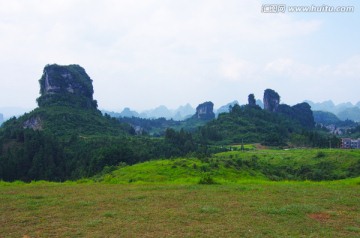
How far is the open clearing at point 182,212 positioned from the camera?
10047 mm

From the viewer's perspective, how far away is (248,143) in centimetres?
9638

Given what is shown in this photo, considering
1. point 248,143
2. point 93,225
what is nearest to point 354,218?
point 93,225

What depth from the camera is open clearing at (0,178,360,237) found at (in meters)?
10.0

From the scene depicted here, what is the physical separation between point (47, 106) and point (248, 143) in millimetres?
64819

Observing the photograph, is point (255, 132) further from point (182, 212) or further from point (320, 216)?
point (182, 212)

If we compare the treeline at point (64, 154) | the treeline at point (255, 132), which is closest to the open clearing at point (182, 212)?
the treeline at point (64, 154)

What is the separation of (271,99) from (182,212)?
152 metres

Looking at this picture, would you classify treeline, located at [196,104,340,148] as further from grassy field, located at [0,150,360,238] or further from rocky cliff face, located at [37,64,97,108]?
grassy field, located at [0,150,360,238]

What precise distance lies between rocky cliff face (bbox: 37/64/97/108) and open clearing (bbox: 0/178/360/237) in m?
98.9

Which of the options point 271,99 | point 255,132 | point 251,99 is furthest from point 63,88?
point 271,99

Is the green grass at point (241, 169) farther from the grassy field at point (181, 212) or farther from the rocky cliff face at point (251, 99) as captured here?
the rocky cliff face at point (251, 99)

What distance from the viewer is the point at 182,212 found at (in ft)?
40.5

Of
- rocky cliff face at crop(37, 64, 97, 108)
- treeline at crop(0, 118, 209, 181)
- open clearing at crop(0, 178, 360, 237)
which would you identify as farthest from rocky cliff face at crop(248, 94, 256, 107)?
open clearing at crop(0, 178, 360, 237)

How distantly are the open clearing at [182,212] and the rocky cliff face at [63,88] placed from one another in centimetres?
9890
